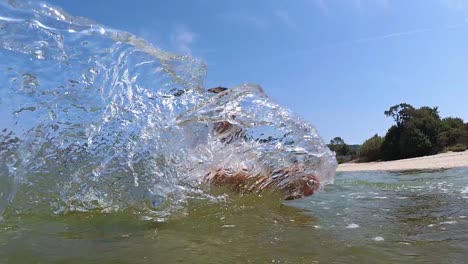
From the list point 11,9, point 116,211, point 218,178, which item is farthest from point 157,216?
point 11,9

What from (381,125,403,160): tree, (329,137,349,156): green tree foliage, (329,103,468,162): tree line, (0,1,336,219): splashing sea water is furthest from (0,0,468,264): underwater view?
(329,137,349,156): green tree foliage

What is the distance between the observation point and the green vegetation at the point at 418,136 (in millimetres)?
34438

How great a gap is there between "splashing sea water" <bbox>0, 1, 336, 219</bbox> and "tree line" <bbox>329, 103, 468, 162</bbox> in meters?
29.9

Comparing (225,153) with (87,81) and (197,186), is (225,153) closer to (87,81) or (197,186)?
(197,186)

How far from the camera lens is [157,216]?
4.03 m

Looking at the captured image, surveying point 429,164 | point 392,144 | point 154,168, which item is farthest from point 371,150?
point 154,168

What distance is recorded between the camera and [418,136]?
3528cm

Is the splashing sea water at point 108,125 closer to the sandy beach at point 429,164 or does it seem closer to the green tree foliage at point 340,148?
the sandy beach at point 429,164

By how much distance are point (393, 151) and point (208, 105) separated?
3557cm

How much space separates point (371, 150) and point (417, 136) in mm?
5893

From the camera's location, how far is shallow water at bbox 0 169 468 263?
2428 mm

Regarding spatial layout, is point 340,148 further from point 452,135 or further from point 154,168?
point 154,168

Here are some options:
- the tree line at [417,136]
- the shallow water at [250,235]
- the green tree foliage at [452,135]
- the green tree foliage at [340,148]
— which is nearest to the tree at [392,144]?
the tree line at [417,136]

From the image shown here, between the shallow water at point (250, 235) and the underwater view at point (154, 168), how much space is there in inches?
0.8
